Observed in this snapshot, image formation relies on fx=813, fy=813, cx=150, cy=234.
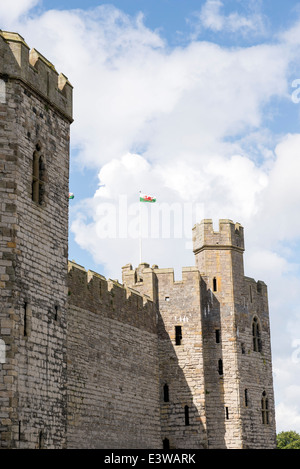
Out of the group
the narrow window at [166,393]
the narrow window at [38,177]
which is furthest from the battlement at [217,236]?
the narrow window at [38,177]

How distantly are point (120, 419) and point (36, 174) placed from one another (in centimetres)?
1314

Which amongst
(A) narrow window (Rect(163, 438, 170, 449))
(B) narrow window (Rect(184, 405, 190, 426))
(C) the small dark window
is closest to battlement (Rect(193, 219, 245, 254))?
(B) narrow window (Rect(184, 405, 190, 426))

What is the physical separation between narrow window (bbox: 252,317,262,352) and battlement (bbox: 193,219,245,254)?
3.44m

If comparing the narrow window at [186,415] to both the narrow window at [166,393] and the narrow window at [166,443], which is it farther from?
the narrow window at [166,443]

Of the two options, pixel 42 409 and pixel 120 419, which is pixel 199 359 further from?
pixel 42 409

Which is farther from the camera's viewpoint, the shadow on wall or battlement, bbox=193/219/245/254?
battlement, bbox=193/219/245/254

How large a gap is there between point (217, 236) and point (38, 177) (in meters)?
16.7

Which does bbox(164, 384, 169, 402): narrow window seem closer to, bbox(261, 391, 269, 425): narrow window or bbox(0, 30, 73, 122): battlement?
bbox(261, 391, 269, 425): narrow window

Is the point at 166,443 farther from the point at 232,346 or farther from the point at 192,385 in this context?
the point at 232,346

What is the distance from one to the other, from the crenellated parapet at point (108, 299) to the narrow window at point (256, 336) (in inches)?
194

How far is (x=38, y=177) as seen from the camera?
835 inches

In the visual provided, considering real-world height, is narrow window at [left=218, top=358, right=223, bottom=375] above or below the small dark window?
above

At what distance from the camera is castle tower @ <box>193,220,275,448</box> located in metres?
34.4

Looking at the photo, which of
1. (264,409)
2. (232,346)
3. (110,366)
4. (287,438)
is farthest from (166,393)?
(287,438)
